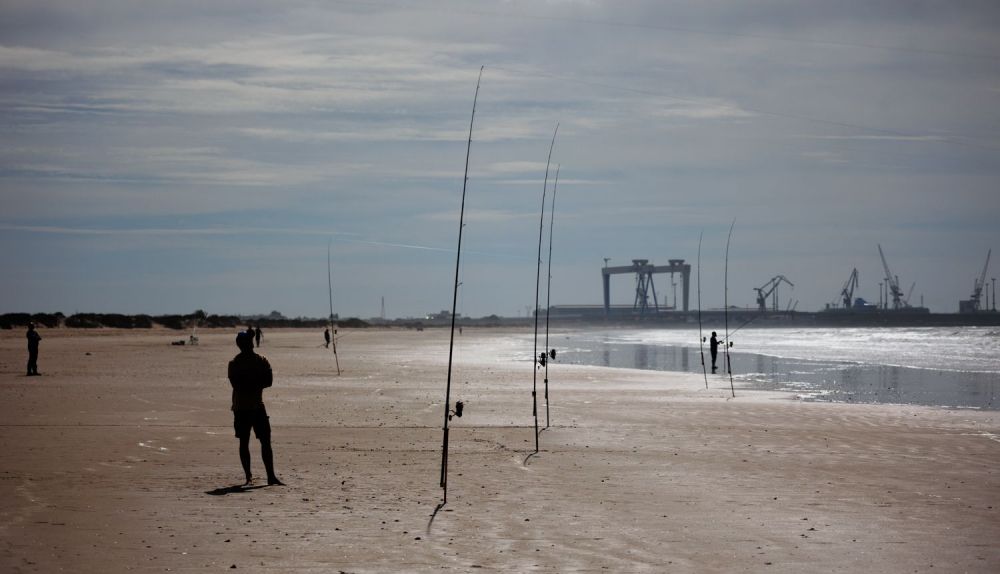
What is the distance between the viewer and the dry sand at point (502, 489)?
22.0ft

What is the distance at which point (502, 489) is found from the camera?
9.23 metres

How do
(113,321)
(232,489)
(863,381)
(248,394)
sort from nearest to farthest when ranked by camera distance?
(232,489) → (248,394) → (863,381) → (113,321)

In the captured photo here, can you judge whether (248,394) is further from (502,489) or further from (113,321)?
(113,321)

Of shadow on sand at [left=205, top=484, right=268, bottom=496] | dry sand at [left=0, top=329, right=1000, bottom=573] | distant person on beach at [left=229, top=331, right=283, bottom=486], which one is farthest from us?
distant person on beach at [left=229, top=331, right=283, bottom=486]

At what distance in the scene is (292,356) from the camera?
39.0 meters

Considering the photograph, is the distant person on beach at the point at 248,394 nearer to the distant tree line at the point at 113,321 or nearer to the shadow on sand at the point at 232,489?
the shadow on sand at the point at 232,489

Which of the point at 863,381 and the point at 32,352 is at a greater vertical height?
the point at 32,352

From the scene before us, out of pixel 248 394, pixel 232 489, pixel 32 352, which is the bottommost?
pixel 232 489

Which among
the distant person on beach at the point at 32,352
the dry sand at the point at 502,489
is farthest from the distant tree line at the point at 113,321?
the dry sand at the point at 502,489

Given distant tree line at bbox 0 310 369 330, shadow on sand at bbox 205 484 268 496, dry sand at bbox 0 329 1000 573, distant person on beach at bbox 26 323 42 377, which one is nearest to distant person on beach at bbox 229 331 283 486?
shadow on sand at bbox 205 484 268 496

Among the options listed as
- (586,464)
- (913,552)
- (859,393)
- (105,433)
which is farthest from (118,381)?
(913,552)

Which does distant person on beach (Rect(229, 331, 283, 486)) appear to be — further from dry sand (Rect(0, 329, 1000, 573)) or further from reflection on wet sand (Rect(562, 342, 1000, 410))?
reflection on wet sand (Rect(562, 342, 1000, 410))

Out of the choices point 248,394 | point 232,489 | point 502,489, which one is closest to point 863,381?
point 502,489

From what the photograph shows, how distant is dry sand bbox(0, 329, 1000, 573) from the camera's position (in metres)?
6.70
